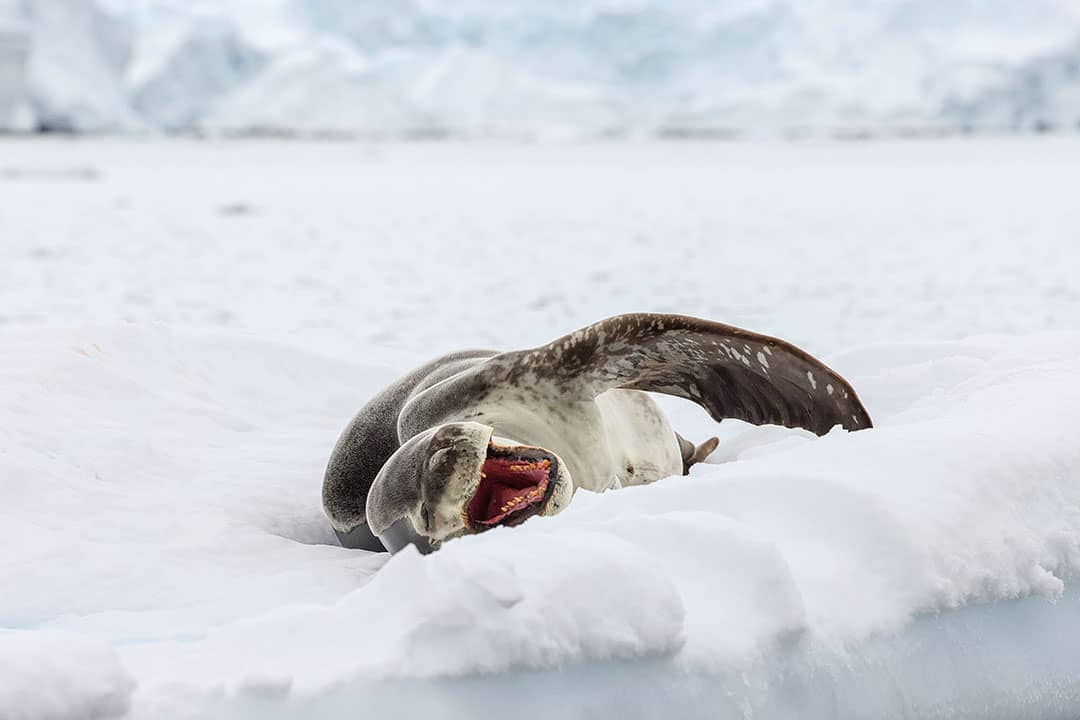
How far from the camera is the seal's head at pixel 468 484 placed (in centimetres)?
196

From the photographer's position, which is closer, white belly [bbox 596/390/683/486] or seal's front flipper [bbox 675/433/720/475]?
white belly [bbox 596/390/683/486]

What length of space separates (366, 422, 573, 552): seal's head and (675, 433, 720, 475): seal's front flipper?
1005 mm

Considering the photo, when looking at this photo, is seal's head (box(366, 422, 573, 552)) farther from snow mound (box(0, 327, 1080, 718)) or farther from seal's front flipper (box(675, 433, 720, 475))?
seal's front flipper (box(675, 433, 720, 475))

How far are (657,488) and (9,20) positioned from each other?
920 inches

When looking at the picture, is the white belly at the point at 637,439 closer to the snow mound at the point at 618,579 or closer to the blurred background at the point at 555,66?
the snow mound at the point at 618,579

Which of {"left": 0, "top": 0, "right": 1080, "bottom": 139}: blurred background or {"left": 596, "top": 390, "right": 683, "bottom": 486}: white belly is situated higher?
{"left": 596, "top": 390, "right": 683, "bottom": 486}: white belly

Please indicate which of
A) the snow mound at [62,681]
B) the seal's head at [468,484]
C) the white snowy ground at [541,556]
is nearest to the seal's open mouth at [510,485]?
the seal's head at [468,484]

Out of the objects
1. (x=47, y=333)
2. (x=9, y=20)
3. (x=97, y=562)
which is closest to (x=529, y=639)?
(x=97, y=562)

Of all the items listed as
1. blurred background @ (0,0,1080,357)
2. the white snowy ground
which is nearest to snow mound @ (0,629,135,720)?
the white snowy ground

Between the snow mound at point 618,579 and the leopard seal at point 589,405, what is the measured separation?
15 cm

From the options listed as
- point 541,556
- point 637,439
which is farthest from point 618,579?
point 637,439

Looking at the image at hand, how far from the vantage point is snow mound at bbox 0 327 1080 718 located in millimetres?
1425

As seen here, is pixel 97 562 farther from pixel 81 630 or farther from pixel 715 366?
pixel 715 366

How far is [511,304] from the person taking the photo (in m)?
7.56
